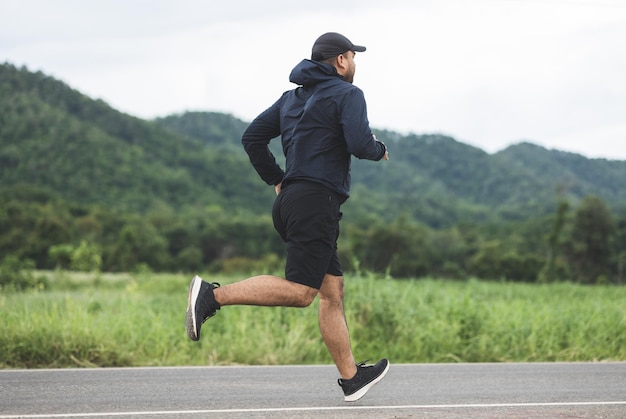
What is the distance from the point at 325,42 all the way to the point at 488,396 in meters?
2.51

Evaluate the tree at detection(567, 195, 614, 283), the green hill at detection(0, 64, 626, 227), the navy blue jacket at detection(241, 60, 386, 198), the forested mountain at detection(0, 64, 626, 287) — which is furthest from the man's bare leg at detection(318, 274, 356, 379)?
the green hill at detection(0, 64, 626, 227)

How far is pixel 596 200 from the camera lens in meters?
74.8

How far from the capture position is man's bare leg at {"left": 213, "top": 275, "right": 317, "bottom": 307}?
4.15m

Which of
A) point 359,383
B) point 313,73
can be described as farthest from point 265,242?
point 313,73

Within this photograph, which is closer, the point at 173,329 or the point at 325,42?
the point at 325,42

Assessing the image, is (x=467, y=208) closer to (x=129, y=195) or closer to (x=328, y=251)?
(x=129, y=195)

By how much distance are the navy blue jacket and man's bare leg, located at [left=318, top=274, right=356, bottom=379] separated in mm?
561

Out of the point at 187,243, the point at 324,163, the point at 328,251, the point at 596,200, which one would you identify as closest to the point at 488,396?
the point at 328,251

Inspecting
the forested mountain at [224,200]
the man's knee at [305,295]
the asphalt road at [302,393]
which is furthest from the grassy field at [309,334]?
the forested mountain at [224,200]

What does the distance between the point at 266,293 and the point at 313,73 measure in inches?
51.5

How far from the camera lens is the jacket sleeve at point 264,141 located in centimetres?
473

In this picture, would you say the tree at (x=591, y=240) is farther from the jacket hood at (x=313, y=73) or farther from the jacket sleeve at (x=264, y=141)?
the jacket hood at (x=313, y=73)

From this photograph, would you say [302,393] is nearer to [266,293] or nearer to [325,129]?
[266,293]

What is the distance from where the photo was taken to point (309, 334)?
7.96 metres
